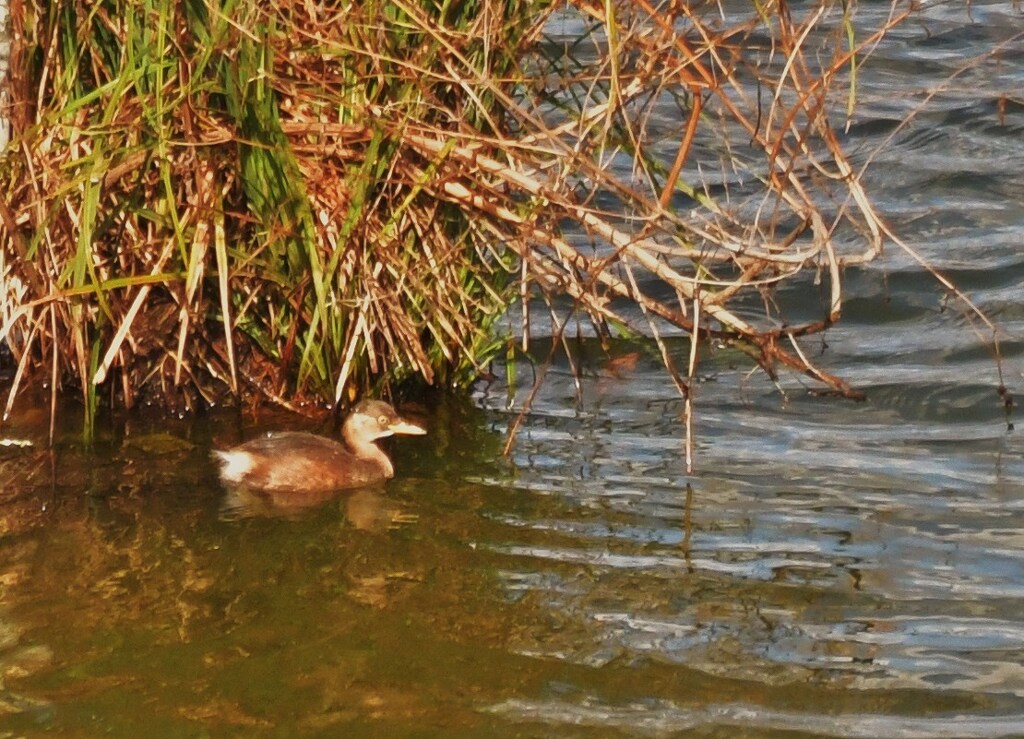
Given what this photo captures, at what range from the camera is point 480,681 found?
488 centimetres

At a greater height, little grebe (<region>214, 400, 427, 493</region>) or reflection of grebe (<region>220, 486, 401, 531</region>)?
little grebe (<region>214, 400, 427, 493</region>)

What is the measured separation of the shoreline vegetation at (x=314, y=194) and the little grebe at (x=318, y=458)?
10.0 inches

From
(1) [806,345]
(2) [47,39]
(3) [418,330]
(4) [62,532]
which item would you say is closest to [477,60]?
(3) [418,330]

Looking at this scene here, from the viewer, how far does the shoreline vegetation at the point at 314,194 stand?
19.6 ft

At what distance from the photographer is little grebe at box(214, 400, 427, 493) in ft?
20.6

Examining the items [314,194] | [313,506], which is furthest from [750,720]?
[314,194]

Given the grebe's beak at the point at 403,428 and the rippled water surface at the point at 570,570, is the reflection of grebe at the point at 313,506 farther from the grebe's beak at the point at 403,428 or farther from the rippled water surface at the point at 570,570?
the grebe's beak at the point at 403,428

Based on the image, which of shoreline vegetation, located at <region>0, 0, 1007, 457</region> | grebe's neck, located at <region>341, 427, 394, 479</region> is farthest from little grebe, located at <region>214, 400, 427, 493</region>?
shoreline vegetation, located at <region>0, 0, 1007, 457</region>

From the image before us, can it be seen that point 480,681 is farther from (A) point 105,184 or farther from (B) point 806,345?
(B) point 806,345

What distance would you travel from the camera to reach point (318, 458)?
644 cm

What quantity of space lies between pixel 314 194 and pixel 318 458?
96 centimetres

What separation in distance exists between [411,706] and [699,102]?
1988 mm

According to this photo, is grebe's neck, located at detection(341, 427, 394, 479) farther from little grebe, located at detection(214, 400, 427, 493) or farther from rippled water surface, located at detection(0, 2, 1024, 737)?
rippled water surface, located at detection(0, 2, 1024, 737)

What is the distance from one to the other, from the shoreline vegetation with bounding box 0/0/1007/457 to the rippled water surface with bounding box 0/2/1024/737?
40 centimetres
